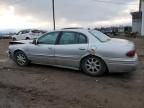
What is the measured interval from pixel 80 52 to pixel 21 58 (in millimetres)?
2518

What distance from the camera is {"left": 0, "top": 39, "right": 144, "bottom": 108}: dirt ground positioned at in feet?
16.6

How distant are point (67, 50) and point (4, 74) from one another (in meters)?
2.15

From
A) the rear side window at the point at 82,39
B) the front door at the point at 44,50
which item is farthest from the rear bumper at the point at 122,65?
the front door at the point at 44,50

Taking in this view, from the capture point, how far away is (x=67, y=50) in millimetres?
7617

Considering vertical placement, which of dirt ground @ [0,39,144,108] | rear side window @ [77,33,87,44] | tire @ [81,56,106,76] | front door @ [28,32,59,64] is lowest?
dirt ground @ [0,39,144,108]

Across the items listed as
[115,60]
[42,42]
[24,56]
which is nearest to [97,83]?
[115,60]

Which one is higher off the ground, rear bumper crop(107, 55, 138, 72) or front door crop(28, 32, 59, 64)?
front door crop(28, 32, 59, 64)

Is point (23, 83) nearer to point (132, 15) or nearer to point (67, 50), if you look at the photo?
point (67, 50)

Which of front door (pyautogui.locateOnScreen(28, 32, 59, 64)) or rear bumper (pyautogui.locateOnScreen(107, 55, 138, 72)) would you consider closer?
rear bumper (pyautogui.locateOnScreen(107, 55, 138, 72))

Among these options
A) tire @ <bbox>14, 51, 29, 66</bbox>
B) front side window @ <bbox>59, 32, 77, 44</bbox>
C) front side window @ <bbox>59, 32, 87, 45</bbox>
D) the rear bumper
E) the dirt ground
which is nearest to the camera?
the dirt ground

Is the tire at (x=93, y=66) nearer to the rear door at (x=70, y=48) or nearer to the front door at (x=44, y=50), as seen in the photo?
the rear door at (x=70, y=48)

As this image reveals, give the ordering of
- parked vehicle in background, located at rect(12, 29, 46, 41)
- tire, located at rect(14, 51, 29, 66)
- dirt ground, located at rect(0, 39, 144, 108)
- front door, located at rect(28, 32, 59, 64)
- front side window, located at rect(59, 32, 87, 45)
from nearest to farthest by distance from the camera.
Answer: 1. dirt ground, located at rect(0, 39, 144, 108)
2. front side window, located at rect(59, 32, 87, 45)
3. front door, located at rect(28, 32, 59, 64)
4. tire, located at rect(14, 51, 29, 66)
5. parked vehicle in background, located at rect(12, 29, 46, 41)

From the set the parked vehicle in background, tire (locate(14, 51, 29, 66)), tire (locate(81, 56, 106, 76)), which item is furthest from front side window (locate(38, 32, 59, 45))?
the parked vehicle in background

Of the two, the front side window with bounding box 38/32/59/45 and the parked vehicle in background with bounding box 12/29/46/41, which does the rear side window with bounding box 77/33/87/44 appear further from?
the parked vehicle in background with bounding box 12/29/46/41
